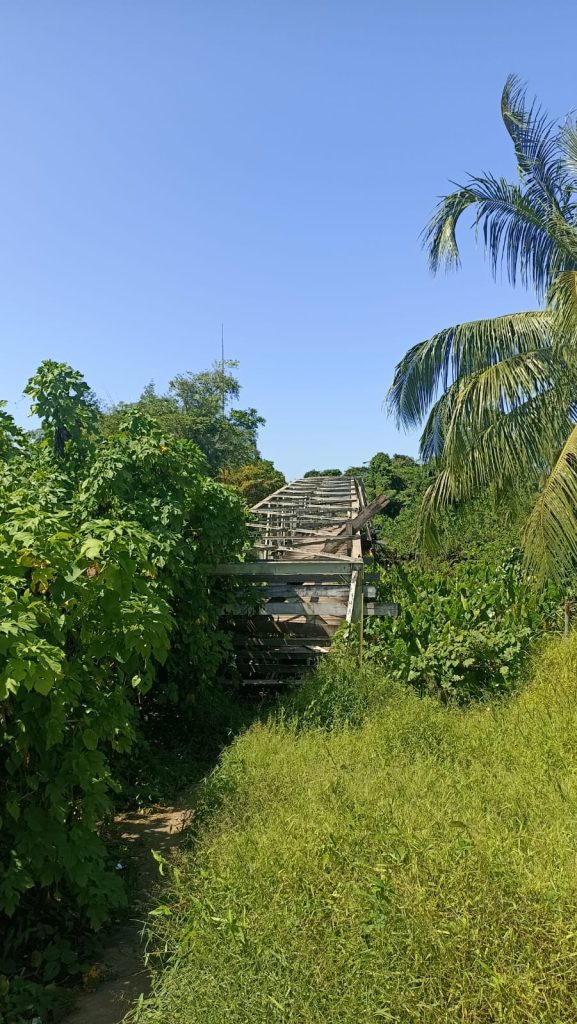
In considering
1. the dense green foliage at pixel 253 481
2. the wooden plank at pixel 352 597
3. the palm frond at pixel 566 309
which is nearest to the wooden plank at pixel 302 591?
the wooden plank at pixel 352 597

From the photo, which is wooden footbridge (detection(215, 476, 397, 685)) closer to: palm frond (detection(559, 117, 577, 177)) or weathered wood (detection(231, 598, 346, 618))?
weathered wood (detection(231, 598, 346, 618))

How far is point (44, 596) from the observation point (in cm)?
354

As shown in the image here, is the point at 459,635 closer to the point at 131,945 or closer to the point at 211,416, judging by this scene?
the point at 131,945

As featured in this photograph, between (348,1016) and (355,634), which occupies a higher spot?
(355,634)

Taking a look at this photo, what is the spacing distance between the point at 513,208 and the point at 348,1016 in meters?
8.39

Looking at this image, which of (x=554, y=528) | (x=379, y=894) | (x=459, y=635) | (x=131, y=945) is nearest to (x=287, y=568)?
(x=459, y=635)

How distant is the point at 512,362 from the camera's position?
8.15 m

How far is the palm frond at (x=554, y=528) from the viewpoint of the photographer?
22.9ft

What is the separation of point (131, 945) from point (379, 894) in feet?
4.81

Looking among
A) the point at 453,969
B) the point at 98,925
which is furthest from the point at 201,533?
the point at 453,969

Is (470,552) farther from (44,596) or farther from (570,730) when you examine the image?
(44,596)

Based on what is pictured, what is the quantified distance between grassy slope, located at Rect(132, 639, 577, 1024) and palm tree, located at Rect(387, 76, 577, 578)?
3852 mm

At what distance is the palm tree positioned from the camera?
26.2ft

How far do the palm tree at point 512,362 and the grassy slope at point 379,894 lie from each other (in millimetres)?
3852
